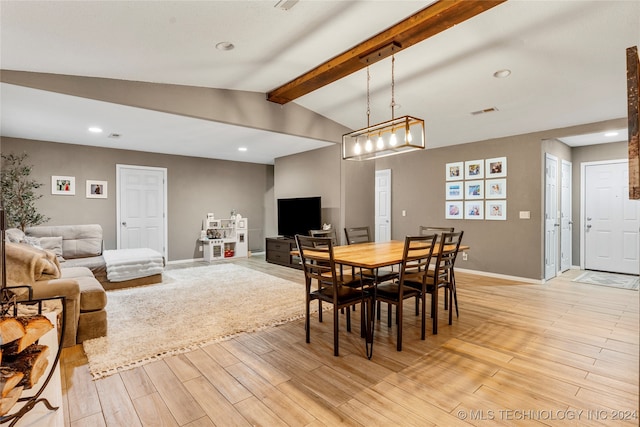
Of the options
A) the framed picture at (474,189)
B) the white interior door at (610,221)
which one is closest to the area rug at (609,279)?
the white interior door at (610,221)

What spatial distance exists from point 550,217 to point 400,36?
415cm

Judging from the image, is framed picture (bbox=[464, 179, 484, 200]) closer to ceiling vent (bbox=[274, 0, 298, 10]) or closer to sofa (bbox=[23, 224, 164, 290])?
ceiling vent (bbox=[274, 0, 298, 10])

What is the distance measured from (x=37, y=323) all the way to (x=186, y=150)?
5.75m

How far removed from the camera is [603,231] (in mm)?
5738

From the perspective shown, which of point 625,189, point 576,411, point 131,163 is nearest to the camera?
point 576,411

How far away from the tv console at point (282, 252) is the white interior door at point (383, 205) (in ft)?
6.83

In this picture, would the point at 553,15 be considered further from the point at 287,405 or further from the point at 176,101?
the point at 176,101

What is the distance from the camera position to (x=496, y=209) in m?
5.39

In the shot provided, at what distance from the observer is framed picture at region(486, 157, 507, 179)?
5285 mm

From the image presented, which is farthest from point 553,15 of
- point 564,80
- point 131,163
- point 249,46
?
point 131,163

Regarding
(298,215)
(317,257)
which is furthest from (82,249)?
(317,257)

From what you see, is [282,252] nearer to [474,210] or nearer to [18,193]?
[474,210]

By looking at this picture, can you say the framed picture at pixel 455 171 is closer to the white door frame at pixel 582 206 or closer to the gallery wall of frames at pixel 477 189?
the gallery wall of frames at pixel 477 189

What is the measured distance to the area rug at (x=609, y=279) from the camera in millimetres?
4744
